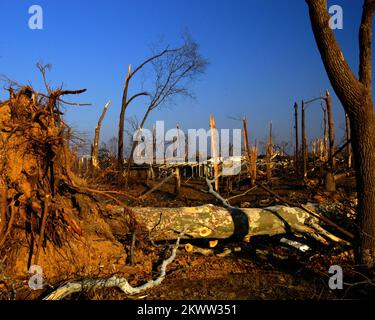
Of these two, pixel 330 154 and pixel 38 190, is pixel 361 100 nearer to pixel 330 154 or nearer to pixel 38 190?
pixel 38 190

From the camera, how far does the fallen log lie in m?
6.28

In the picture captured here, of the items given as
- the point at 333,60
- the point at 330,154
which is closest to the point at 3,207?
the point at 333,60

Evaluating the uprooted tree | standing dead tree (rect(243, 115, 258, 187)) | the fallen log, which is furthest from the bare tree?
standing dead tree (rect(243, 115, 258, 187))

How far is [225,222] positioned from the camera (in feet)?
21.3

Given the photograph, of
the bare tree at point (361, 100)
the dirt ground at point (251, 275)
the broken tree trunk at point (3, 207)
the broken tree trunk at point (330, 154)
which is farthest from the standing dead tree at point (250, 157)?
the broken tree trunk at point (3, 207)

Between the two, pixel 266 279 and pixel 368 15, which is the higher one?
pixel 368 15

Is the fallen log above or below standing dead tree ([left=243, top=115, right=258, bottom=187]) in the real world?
below

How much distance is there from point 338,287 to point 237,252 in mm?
2053

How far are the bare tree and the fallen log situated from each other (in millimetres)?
1955

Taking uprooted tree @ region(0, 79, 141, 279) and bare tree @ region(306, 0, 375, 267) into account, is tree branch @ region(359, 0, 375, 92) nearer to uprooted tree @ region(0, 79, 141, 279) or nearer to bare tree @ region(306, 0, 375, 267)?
bare tree @ region(306, 0, 375, 267)

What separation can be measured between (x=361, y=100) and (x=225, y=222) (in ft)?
9.99

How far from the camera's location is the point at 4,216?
472 cm
